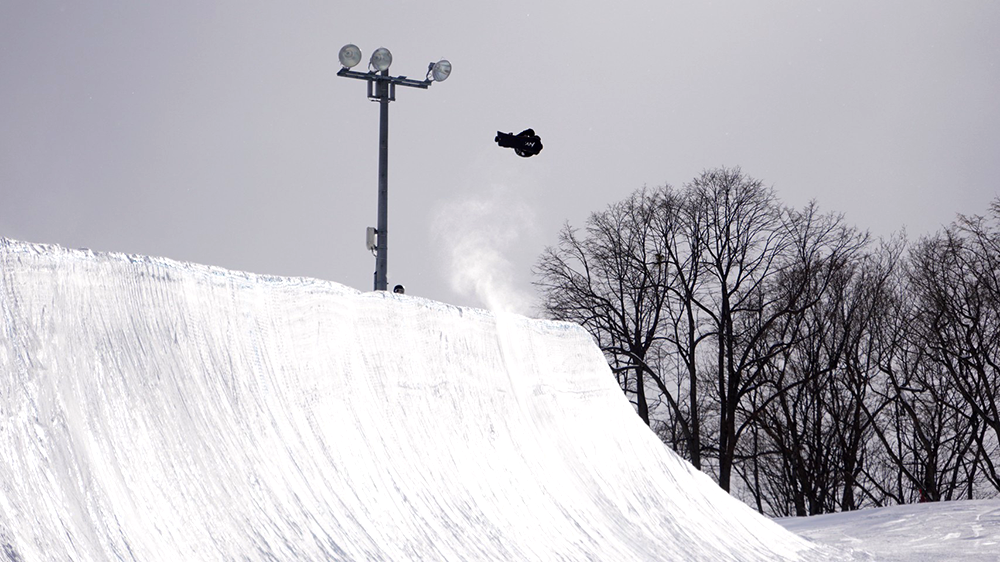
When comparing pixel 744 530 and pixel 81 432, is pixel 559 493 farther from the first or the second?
pixel 81 432

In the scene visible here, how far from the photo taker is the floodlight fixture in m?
11.9

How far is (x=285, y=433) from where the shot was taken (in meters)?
4.20

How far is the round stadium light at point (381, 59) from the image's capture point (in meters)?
11.4

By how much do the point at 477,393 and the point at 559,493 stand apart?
78cm

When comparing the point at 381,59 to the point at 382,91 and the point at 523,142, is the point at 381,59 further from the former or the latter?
the point at 523,142

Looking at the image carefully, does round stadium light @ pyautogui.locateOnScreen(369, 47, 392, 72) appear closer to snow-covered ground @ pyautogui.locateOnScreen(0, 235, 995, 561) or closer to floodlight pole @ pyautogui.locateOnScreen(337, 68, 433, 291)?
floodlight pole @ pyautogui.locateOnScreen(337, 68, 433, 291)

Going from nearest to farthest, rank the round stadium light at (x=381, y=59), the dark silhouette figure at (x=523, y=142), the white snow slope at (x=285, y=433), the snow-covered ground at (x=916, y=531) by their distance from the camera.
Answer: the white snow slope at (x=285, y=433) → the snow-covered ground at (x=916, y=531) → the round stadium light at (x=381, y=59) → the dark silhouette figure at (x=523, y=142)

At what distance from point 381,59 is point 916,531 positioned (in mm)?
7766

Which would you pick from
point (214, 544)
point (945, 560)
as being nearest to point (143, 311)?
point (214, 544)

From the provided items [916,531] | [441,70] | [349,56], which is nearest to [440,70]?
[441,70]

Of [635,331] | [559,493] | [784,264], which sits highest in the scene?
[784,264]

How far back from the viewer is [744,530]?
7012 millimetres

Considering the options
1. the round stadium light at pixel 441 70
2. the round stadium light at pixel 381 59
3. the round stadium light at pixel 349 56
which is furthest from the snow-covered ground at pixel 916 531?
the round stadium light at pixel 349 56

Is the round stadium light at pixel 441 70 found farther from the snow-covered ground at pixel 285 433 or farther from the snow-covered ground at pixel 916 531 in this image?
the snow-covered ground at pixel 916 531
